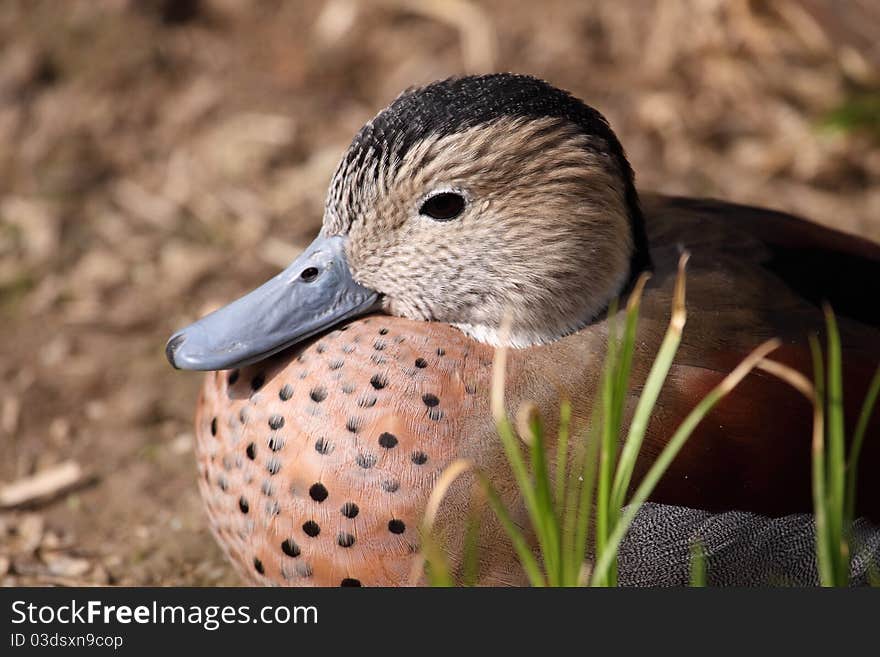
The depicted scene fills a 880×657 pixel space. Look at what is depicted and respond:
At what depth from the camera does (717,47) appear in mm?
4434

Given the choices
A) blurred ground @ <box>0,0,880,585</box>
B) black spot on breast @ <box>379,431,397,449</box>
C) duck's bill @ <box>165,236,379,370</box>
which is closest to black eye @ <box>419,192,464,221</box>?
duck's bill @ <box>165,236,379,370</box>

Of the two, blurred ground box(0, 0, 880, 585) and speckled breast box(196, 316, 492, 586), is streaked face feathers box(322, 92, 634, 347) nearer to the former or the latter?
speckled breast box(196, 316, 492, 586)

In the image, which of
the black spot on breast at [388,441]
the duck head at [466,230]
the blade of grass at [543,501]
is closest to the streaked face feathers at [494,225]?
the duck head at [466,230]

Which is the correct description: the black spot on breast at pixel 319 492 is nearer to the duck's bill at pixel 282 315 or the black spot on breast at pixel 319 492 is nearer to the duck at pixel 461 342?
the duck at pixel 461 342

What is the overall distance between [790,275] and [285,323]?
1106 mm

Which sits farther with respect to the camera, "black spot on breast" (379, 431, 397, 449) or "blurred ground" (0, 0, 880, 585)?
"blurred ground" (0, 0, 880, 585)

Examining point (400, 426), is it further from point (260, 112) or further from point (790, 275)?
point (260, 112)

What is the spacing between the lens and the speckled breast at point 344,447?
2.24m

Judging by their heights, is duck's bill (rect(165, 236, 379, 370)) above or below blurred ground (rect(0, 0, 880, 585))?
below

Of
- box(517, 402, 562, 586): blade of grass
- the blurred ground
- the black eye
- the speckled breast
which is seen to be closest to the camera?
box(517, 402, 562, 586): blade of grass

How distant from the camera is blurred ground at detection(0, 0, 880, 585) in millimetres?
3705

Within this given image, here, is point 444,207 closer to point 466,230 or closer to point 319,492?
point 466,230

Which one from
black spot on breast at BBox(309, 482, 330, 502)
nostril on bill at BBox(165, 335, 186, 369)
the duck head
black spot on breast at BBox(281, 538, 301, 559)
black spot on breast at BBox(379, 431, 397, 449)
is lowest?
black spot on breast at BBox(281, 538, 301, 559)

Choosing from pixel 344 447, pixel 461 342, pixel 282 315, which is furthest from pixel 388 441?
pixel 282 315
